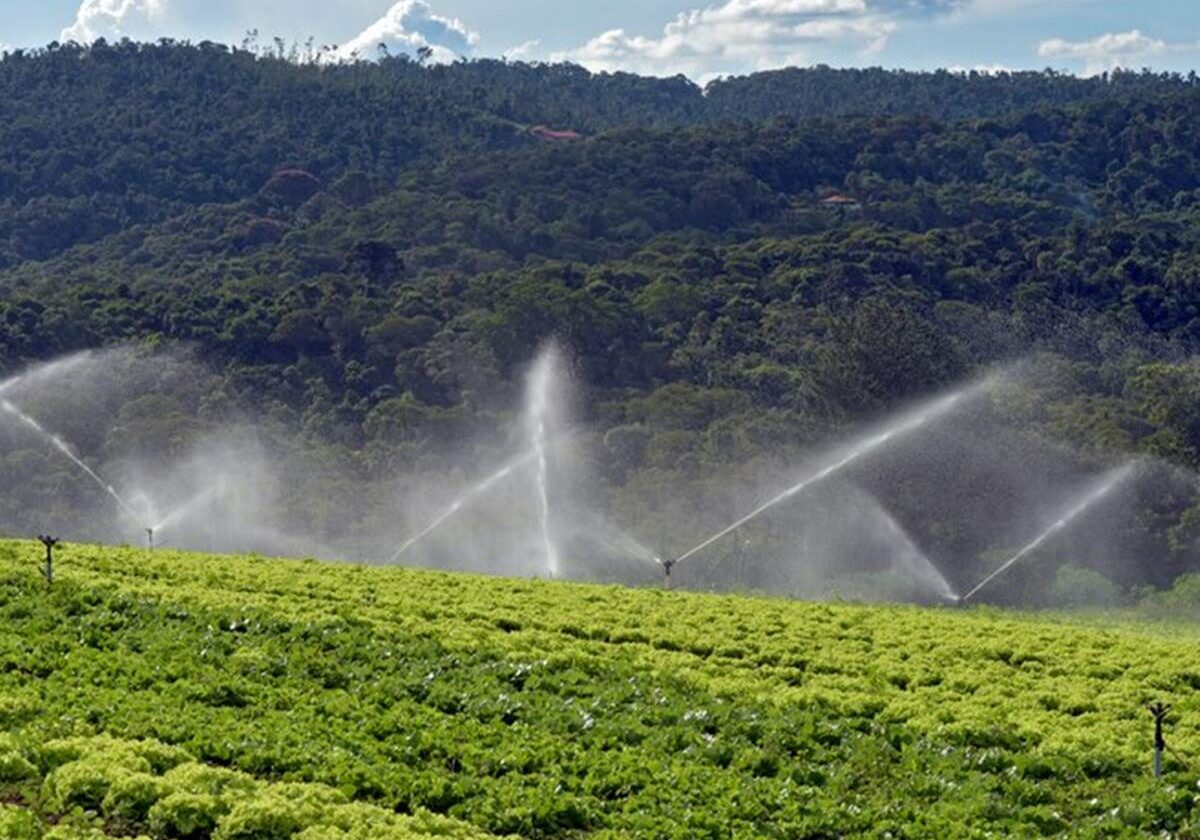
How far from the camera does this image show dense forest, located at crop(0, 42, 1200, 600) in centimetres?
6662

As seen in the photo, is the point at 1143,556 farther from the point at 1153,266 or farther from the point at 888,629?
the point at 1153,266

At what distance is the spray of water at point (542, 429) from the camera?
2215 inches

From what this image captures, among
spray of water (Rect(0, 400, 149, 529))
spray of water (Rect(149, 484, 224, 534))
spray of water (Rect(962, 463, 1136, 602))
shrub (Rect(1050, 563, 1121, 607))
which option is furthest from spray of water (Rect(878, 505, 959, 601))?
spray of water (Rect(0, 400, 149, 529))


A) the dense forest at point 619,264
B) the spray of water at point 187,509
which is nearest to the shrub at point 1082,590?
the dense forest at point 619,264

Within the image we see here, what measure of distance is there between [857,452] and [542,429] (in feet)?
57.0

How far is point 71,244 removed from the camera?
472 ft

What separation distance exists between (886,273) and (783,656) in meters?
74.9

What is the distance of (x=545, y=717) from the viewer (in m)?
21.9

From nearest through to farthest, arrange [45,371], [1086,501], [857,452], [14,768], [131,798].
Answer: [131,798] → [14,768] → [1086,501] → [857,452] → [45,371]

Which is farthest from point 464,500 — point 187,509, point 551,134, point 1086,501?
point 551,134

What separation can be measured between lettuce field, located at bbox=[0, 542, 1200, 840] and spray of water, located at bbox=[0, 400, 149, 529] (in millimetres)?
35252

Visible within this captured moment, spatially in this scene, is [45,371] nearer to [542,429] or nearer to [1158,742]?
[542,429]

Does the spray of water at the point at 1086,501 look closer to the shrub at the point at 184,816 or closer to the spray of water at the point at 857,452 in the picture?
the spray of water at the point at 857,452

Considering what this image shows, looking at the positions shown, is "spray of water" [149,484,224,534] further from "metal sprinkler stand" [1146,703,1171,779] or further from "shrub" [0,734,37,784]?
"metal sprinkler stand" [1146,703,1171,779]
